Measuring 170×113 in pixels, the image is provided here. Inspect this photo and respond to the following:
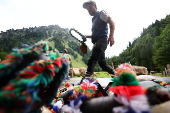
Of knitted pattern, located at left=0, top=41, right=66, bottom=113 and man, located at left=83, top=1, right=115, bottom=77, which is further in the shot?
man, located at left=83, top=1, right=115, bottom=77

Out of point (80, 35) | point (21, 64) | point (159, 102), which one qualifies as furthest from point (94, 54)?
point (21, 64)

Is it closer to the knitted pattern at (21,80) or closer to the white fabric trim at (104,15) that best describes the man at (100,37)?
the white fabric trim at (104,15)

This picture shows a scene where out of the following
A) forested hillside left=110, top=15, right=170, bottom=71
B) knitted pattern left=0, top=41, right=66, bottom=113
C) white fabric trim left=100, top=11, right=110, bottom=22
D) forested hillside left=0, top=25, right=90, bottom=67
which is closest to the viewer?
knitted pattern left=0, top=41, right=66, bottom=113

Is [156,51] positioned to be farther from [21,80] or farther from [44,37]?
[44,37]

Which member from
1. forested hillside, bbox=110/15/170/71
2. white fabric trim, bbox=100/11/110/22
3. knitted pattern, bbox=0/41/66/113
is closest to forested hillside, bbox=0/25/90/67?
forested hillside, bbox=110/15/170/71

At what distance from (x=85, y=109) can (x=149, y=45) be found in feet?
138

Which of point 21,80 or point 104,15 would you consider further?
point 104,15

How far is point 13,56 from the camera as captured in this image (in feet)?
2.10

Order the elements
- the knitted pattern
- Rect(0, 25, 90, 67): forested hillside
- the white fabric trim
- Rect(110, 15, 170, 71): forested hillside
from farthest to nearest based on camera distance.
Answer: Rect(0, 25, 90, 67): forested hillside → Rect(110, 15, 170, 71): forested hillside → the white fabric trim → the knitted pattern

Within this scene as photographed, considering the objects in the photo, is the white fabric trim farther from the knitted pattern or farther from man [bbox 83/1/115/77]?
the knitted pattern

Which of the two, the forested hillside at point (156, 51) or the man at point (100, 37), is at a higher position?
the forested hillside at point (156, 51)

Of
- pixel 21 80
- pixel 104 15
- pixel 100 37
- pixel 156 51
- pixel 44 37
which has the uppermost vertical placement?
pixel 44 37

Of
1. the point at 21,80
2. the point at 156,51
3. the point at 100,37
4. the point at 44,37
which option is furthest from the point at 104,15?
the point at 44,37

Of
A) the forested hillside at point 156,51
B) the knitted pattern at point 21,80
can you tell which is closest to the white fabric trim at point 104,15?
the knitted pattern at point 21,80
